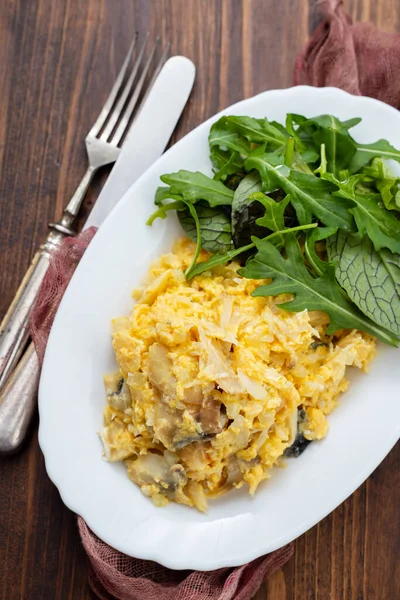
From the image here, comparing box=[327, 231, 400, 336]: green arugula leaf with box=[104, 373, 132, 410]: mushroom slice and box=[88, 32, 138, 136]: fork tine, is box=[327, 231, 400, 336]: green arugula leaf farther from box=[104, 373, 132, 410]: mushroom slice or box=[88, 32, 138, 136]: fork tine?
box=[88, 32, 138, 136]: fork tine

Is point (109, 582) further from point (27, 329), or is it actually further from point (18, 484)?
point (27, 329)

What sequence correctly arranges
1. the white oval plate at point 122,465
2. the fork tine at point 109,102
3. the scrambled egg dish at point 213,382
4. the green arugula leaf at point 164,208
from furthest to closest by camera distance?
the fork tine at point 109,102 < the green arugula leaf at point 164,208 < the white oval plate at point 122,465 < the scrambled egg dish at point 213,382

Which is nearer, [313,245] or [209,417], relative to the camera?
[209,417]

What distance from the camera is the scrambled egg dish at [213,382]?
2344mm

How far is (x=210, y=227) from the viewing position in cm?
259

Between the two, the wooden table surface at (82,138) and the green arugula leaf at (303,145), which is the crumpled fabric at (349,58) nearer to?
the wooden table surface at (82,138)

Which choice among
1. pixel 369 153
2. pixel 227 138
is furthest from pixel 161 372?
pixel 369 153

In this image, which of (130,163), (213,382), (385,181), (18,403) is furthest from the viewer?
(130,163)

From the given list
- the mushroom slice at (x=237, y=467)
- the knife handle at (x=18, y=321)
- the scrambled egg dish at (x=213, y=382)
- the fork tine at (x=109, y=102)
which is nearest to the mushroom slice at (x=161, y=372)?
the scrambled egg dish at (x=213, y=382)

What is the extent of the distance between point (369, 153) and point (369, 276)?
0.58m

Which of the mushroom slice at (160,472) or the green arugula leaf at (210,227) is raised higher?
the green arugula leaf at (210,227)

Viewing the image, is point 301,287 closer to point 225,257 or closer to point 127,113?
point 225,257

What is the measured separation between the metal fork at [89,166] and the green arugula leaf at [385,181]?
1.24m

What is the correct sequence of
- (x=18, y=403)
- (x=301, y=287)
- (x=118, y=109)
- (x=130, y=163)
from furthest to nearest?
(x=118, y=109), (x=130, y=163), (x=18, y=403), (x=301, y=287)
